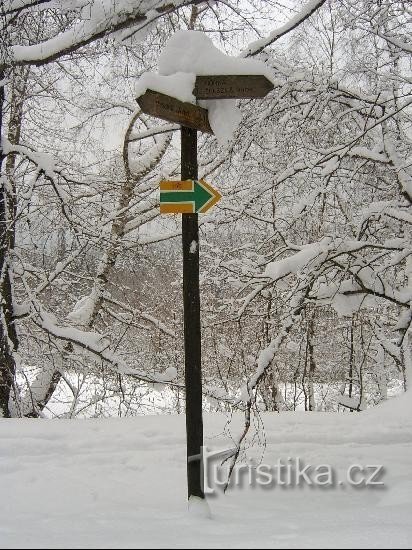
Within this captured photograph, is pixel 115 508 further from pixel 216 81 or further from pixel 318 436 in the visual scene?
pixel 216 81

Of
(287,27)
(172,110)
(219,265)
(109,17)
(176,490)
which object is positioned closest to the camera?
(172,110)

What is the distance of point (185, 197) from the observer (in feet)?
10.8

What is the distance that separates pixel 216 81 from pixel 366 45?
3.19 meters

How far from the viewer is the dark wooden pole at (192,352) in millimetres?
3285

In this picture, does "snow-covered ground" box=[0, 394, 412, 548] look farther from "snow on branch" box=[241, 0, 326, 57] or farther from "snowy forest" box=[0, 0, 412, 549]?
"snow on branch" box=[241, 0, 326, 57]

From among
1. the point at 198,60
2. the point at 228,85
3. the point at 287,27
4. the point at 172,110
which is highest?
the point at 287,27

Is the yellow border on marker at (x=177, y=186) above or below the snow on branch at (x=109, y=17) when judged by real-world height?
below

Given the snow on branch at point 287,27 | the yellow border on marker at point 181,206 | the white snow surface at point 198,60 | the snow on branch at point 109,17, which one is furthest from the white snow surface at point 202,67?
the snow on branch at point 287,27

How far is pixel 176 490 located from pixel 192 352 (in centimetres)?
140

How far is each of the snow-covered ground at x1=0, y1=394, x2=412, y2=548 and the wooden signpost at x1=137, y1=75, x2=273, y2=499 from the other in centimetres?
46

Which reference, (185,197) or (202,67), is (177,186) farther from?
(202,67)

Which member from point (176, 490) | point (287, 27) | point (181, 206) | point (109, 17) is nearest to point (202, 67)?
point (181, 206)

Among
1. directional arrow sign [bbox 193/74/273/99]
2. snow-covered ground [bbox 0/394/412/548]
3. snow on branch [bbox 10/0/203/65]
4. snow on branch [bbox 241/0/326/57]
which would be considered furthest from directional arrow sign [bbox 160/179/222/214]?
snow on branch [bbox 241/0/326/57]

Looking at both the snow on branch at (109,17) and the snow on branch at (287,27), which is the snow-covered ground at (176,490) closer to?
the snow on branch at (109,17)
